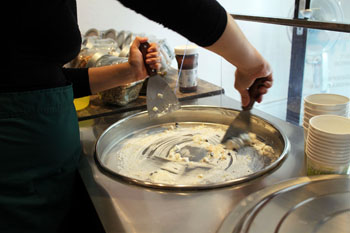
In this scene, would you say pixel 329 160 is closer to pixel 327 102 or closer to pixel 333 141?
pixel 333 141

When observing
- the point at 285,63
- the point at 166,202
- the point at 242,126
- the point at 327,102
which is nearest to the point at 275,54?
the point at 285,63

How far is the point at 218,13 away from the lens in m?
0.50

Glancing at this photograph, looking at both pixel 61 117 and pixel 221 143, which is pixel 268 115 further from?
pixel 61 117

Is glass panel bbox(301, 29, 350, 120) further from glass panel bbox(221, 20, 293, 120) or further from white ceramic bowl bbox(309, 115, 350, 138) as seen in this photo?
white ceramic bowl bbox(309, 115, 350, 138)

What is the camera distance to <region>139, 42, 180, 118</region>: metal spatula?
882 mm

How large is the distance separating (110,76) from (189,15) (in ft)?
1.59

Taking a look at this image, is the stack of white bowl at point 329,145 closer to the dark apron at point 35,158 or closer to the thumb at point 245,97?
the thumb at point 245,97

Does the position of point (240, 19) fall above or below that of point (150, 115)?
above

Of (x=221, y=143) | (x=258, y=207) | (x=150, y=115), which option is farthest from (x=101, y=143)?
(x=258, y=207)

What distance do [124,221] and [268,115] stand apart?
562 mm

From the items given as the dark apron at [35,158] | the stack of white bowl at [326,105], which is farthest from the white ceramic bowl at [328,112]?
the dark apron at [35,158]

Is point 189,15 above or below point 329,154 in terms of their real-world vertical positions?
above

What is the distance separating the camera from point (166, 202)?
Result: 1.77ft

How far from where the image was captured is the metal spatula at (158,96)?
2.89ft
